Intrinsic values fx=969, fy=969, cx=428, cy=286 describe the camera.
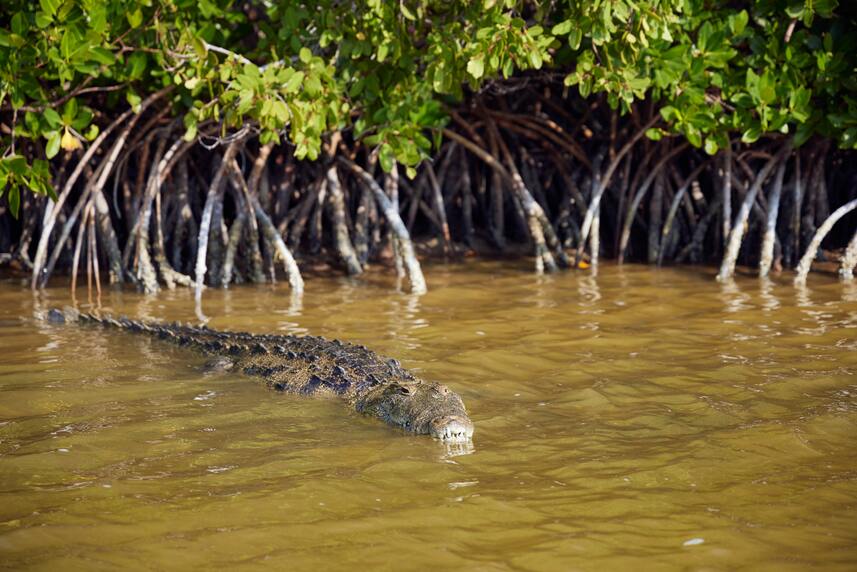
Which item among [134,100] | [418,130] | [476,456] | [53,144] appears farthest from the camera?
[418,130]

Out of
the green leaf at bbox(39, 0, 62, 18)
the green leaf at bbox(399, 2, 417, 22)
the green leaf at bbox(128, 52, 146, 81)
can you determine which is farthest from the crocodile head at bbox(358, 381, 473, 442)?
the green leaf at bbox(128, 52, 146, 81)

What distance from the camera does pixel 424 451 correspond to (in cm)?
395

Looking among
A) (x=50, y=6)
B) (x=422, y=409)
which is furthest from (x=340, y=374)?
(x=50, y=6)

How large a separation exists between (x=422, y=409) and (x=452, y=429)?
252mm

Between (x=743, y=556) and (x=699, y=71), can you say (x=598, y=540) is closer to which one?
(x=743, y=556)

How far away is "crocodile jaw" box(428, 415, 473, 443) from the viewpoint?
159 inches

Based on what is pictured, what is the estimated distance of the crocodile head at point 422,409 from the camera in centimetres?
404

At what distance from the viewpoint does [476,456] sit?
3.85 meters

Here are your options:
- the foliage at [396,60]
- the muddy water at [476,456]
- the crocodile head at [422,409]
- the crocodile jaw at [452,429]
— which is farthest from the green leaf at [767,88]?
the crocodile jaw at [452,429]

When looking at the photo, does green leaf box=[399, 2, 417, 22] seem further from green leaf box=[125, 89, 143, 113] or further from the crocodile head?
the crocodile head

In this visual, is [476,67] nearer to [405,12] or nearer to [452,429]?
[405,12]

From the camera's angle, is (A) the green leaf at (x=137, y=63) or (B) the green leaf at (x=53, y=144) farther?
(A) the green leaf at (x=137, y=63)

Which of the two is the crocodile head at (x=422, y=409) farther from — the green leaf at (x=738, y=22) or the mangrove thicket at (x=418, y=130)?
the green leaf at (x=738, y=22)

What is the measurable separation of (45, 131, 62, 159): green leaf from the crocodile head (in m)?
3.88
